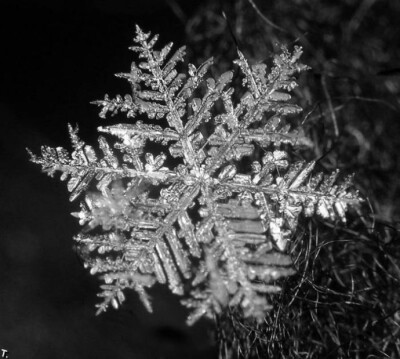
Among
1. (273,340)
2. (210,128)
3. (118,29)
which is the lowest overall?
(273,340)

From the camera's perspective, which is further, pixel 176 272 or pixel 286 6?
pixel 286 6

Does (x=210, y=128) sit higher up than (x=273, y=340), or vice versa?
(x=210, y=128)

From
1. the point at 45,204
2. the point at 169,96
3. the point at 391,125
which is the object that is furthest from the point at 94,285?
the point at 391,125

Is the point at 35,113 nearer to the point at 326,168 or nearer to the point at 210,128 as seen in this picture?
the point at 210,128
